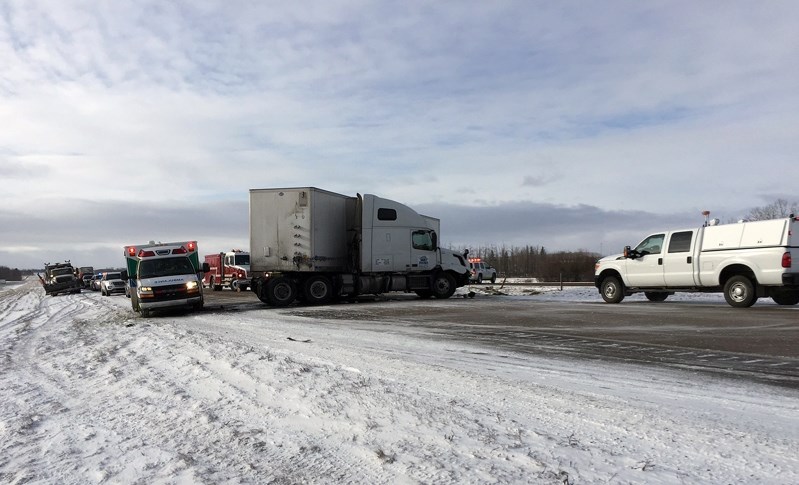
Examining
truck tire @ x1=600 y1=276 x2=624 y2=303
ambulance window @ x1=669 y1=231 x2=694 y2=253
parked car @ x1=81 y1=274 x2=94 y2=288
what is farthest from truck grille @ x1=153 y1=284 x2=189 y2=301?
parked car @ x1=81 y1=274 x2=94 y2=288

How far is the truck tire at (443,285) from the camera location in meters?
22.9

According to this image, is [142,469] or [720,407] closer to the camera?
[142,469]

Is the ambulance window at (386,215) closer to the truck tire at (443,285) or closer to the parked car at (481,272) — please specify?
the truck tire at (443,285)

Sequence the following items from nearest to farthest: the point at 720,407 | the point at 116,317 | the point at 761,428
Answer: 1. the point at 761,428
2. the point at 720,407
3. the point at 116,317

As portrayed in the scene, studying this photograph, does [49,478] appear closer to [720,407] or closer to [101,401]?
[101,401]

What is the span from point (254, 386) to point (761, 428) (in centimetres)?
492

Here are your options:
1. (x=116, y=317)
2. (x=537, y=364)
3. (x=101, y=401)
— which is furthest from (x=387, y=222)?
(x=101, y=401)

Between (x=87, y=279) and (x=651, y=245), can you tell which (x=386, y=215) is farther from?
(x=87, y=279)

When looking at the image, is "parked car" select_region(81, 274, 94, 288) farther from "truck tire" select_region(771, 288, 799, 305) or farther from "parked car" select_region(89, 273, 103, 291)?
"truck tire" select_region(771, 288, 799, 305)

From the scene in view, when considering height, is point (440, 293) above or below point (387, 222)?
below

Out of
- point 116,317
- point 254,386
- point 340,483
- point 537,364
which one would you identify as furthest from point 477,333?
point 116,317

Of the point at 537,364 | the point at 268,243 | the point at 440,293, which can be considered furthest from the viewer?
the point at 440,293

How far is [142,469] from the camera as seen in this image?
393cm

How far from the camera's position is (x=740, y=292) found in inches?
592
